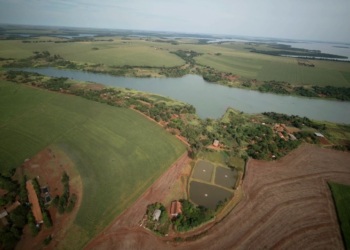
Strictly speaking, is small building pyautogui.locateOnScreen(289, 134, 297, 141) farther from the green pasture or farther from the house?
the green pasture

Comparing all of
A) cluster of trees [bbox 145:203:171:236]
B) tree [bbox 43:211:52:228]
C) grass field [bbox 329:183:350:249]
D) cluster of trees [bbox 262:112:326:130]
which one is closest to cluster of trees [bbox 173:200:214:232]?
cluster of trees [bbox 145:203:171:236]

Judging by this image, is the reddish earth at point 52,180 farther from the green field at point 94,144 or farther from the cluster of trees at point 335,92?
the cluster of trees at point 335,92

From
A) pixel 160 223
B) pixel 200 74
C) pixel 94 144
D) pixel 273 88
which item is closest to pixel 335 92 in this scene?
pixel 273 88

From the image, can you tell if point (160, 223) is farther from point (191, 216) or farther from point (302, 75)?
point (302, 75)

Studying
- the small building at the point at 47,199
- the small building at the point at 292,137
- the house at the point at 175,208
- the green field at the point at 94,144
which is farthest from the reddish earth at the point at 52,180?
the small building at the point at 292,137

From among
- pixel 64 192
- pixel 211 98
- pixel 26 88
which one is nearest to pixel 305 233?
pixel 64 192

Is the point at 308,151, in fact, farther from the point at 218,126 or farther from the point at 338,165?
the point at 218,126
